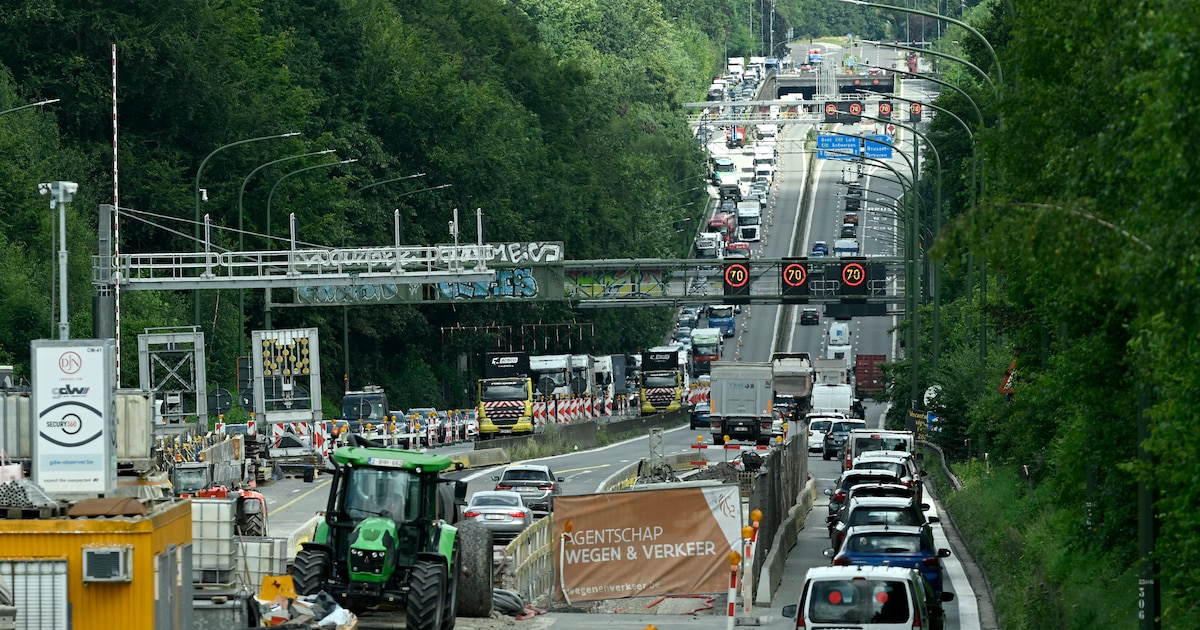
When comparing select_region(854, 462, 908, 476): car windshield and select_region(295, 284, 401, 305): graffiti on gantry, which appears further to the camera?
select_region(295, 284, 401, 305): graffiti on gantry

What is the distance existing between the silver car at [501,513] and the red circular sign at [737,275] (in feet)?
143

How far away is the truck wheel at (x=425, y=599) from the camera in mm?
21641

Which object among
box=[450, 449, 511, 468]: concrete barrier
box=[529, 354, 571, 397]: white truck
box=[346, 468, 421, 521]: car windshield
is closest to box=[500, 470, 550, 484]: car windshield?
box=[450, 449, 511, 468]: concrete barrier

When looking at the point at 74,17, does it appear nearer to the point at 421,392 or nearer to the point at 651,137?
the point at 421,392

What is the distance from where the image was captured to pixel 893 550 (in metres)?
25.7

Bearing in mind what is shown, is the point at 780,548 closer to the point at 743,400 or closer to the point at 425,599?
the point at 425,599

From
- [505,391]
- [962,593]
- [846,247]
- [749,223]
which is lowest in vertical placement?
[962,593]

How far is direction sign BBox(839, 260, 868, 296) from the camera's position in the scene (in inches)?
3273

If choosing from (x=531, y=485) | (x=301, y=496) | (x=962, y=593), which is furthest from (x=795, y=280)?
(x=962, y=593)

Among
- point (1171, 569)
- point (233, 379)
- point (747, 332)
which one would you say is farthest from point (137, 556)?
point (747, 332)

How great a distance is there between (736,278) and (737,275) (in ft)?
0.47

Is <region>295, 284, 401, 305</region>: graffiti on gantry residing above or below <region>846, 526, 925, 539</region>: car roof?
above

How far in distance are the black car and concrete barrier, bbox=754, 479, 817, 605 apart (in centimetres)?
2089

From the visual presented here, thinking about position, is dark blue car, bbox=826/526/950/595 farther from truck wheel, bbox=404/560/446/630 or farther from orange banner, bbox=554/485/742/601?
truck wheel, bbox=404/560/446/630
